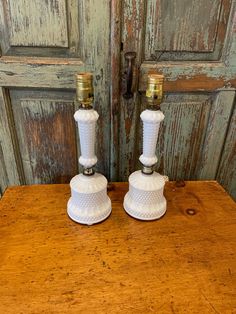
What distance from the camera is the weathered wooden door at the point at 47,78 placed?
0.57 meters

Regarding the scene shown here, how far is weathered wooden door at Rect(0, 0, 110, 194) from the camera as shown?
0.57m

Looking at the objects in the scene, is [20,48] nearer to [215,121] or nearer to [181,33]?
A: [181,33]

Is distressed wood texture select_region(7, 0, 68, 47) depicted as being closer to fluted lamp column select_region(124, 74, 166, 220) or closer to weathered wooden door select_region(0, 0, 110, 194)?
weathered wooden door select_region(0, 0, 110, 194)

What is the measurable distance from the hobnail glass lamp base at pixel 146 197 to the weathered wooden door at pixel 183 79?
0.44 feet

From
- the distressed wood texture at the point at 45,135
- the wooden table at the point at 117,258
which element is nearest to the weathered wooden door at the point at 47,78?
the distressed wood texture at the point at 45,135

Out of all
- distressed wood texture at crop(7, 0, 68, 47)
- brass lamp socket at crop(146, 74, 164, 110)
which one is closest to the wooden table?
brass lamp socket at crop(146, 74, 164, 110)

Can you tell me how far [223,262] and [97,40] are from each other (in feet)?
1.85

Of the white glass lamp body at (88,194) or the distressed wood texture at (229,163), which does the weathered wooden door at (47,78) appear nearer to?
the white glass lamp body at (88,194)

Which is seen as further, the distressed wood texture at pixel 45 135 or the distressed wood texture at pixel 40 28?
the distressed wood texture at pixel 45 135

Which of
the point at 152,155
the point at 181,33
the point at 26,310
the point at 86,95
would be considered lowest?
Result: the point at 26,310

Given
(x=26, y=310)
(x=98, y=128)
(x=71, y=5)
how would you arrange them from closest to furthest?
(x=26, y=310) → (x=71, y=5) → (x=98, y=128)

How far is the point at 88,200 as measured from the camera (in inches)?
23.4

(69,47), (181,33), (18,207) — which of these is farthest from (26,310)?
(181,33)

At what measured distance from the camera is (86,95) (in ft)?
1.71
